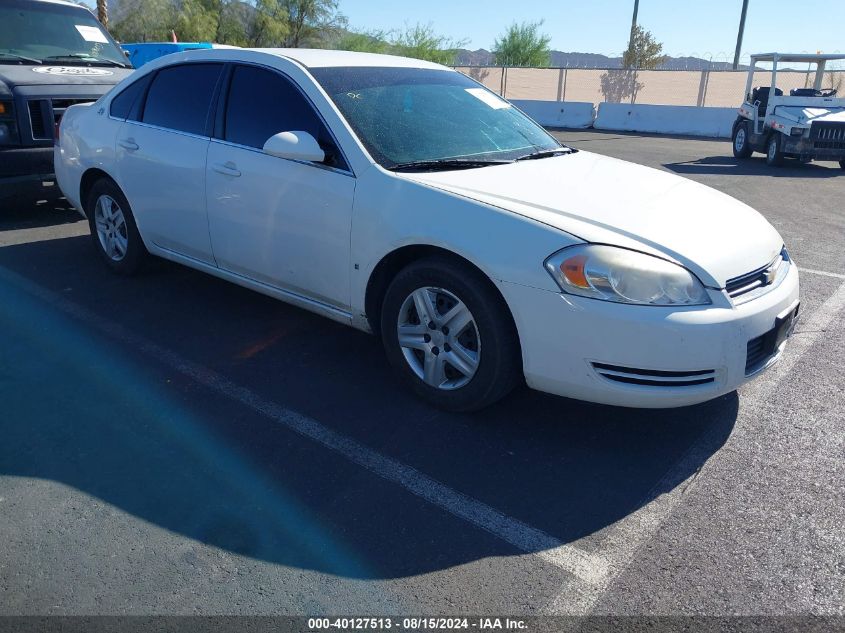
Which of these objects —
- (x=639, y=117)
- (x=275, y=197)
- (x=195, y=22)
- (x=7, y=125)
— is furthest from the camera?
(x=195, y=22)

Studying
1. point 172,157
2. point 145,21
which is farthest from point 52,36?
point 145,21

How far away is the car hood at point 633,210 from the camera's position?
3.21m

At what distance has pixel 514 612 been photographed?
2.41m

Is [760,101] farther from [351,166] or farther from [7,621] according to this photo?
[7,621]

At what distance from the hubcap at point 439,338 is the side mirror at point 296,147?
90 cm

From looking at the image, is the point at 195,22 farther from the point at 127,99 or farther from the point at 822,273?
the point at 822,273

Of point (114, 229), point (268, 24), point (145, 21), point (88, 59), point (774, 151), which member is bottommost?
point (774, 151)

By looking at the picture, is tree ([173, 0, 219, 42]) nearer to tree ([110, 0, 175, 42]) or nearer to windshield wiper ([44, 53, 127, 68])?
tree ([110, 0, 175, 42])

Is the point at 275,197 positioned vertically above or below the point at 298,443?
above

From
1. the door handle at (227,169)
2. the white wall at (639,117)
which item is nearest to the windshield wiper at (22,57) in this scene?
the door handle at (227,169)

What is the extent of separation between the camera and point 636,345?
3.05 m

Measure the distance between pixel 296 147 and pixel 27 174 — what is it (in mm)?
4668

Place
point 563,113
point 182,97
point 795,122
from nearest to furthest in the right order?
1. point 182,97
2. point 795,122
3. point 563,113

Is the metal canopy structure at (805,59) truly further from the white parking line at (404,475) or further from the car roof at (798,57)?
the white parking line at (404,475)
